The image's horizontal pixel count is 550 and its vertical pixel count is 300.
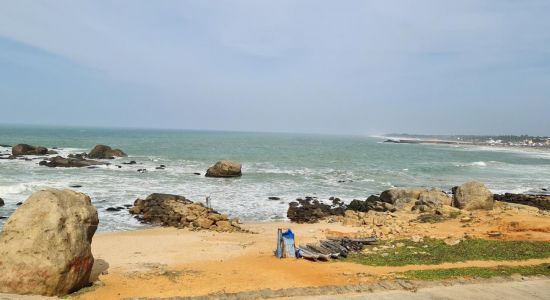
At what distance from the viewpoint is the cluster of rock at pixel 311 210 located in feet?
91.5

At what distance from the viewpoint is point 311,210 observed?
29750 millimetres

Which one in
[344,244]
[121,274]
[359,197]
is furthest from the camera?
[359,197]

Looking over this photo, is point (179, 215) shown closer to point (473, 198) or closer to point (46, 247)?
point (46, 247)

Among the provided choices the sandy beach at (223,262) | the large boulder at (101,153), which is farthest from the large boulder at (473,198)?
the large boulder at (101,153)

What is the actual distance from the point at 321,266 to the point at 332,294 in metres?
4.13

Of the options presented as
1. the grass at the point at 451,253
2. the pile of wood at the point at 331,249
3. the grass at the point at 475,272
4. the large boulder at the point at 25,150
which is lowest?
the pile of wood at the point at 331,249

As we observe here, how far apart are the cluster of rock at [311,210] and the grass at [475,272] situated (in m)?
14.3

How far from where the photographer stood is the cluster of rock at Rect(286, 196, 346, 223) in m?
27.9

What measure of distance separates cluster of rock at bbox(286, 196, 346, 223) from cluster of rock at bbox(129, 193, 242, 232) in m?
4.92

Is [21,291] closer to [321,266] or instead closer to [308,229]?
[321,266]

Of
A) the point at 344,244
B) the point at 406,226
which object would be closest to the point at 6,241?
the point at 344,244

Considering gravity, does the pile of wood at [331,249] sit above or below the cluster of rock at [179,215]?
above

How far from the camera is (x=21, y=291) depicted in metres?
10.7

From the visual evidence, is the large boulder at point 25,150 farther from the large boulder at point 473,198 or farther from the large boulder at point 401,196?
the large boulder at point 473,198
